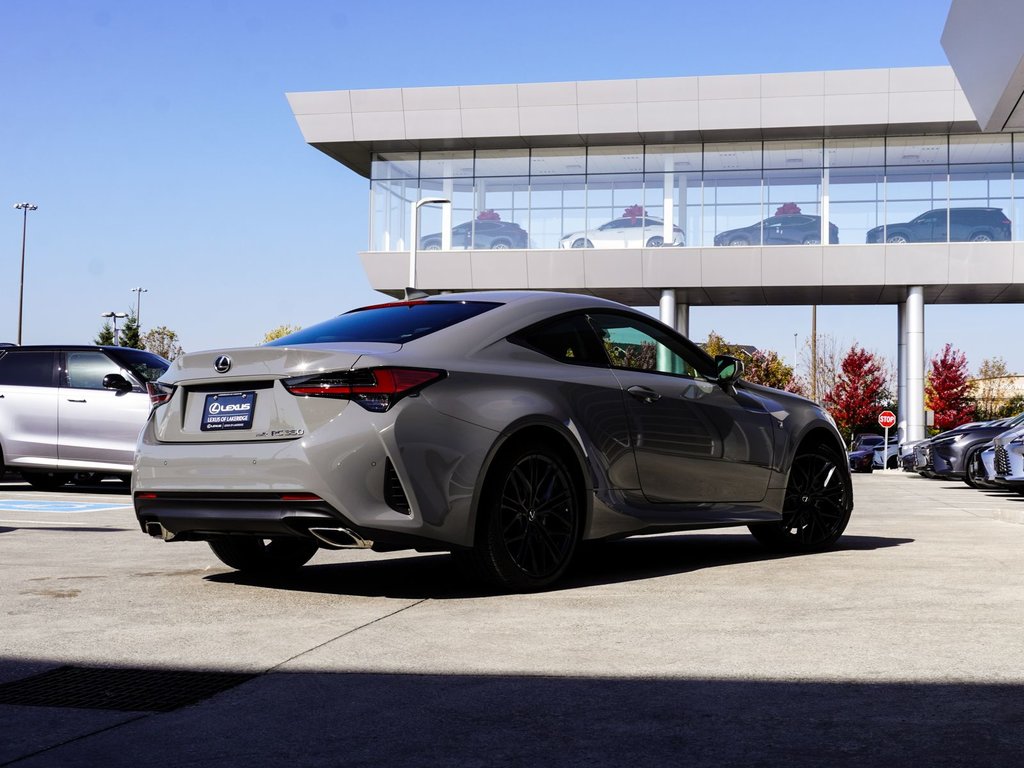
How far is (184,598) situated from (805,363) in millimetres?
95312

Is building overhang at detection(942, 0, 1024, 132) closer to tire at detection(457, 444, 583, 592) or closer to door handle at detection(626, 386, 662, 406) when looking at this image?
door handle at detection(626, 386, 662, 406)

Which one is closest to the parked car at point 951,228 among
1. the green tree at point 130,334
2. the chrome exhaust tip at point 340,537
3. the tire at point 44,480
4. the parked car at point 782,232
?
the parked car at point 782,232

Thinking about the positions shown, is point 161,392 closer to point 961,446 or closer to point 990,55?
point 990,55

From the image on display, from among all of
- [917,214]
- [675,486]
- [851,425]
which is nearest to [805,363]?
[851,425]

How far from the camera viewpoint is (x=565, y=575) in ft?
22.8

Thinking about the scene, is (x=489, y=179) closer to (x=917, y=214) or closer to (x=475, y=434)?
(x=917, y=214)

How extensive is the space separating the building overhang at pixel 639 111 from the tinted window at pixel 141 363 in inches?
1031

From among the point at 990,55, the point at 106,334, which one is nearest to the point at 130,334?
the point at 106,334

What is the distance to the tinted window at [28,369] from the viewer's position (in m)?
15.2

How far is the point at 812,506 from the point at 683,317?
113 ft

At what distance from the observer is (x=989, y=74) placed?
1650cm

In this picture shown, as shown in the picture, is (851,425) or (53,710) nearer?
(53,710)

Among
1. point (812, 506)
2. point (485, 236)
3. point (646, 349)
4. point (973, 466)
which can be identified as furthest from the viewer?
point (485, 236)

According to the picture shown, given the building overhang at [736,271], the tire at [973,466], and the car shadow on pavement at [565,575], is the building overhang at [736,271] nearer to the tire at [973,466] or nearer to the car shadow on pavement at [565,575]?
the tire at [973,466]
